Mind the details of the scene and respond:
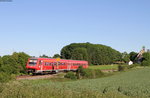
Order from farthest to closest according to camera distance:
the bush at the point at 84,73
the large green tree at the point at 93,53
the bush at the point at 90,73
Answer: the large green tree at the point at 93,53, the bush at the point at 90,73, the bush at the point at 84,73

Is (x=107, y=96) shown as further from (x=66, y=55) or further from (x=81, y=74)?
(x=66, y=55)

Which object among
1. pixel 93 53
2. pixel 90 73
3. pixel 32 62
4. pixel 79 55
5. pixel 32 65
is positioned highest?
pixel 93 53

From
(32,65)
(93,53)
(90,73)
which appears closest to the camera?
(90,73)

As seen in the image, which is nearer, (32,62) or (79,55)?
(32,62)

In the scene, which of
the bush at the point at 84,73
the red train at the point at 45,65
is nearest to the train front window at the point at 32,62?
the red train at the point at 45,65

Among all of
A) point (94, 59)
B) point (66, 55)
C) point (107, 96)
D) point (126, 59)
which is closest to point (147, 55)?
point (126, 59)

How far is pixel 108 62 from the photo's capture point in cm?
14300

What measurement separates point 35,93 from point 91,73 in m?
30.1

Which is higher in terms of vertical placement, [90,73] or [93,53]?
[93,53]

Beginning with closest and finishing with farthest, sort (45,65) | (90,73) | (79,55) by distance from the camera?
1. (90,73)
2. (45,65)
3. (79,55)

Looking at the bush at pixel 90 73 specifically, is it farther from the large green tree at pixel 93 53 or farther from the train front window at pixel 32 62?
the large green tree at pixel 93 53

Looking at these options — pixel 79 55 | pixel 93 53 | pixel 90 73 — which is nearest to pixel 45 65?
pixel 90 73

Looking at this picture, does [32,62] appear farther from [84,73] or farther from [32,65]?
[84,73]

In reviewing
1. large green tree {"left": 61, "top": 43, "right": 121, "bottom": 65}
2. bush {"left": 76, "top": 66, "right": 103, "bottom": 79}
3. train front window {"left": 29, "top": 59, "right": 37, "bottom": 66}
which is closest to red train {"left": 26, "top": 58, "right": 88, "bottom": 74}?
train front window {"left": 29, "top": 59, "right": 37, "bottom": 66}
